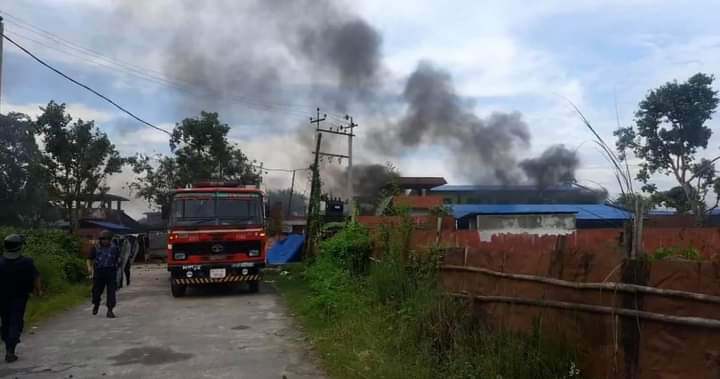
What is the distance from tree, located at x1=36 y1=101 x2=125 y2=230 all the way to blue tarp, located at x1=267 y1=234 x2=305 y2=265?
11.9 metres

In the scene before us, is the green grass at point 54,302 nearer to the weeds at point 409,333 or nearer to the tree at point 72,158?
the weeds at point 409,333

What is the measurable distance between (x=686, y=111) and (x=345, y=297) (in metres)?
24.7

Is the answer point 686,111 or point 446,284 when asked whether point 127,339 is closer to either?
point 446,284

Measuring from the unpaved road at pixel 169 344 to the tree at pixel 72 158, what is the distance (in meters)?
19.0

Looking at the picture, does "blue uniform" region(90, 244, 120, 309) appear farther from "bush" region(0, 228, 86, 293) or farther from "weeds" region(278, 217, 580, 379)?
"weeds" region(278, 217, 580, 379)

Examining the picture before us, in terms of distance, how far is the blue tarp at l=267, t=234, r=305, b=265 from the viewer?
23.7 metres

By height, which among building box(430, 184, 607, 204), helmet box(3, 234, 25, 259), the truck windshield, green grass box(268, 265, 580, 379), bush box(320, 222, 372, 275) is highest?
building box(430, 184, 607, 204)

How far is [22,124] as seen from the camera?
28406mm

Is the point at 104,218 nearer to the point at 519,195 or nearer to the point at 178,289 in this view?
the point at 519,195

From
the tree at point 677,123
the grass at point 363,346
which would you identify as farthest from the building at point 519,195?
the grass at point 363,346

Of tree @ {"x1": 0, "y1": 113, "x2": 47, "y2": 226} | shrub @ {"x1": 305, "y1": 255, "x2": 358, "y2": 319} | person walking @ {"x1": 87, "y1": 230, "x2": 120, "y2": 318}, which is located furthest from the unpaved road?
tree @ {"x1": 0, "y1": 113, "x2": 47, "y2": 226}

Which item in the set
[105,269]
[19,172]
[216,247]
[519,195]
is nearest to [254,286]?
[216,247]

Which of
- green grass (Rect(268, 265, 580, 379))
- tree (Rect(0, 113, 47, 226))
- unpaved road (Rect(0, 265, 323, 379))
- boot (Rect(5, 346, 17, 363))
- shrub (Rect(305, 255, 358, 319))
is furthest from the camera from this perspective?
tree (Rect(0, 113, 47, 226))

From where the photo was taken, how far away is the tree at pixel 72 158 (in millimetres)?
28766
